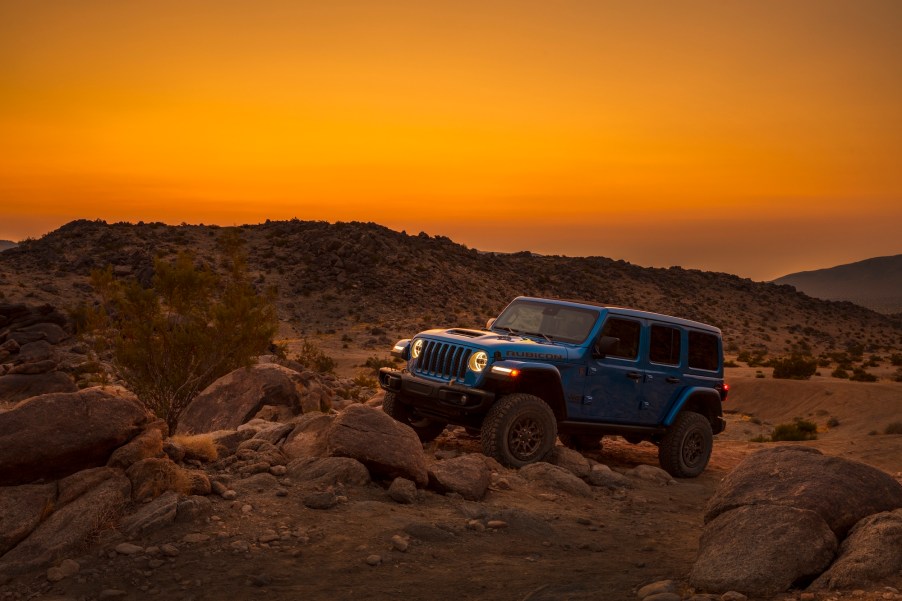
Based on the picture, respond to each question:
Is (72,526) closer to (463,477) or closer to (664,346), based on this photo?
(463,477)

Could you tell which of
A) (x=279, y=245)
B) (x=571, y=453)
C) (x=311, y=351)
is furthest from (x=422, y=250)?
(x=571, y=453)

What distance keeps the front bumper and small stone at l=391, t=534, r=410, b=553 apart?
2.93 meters

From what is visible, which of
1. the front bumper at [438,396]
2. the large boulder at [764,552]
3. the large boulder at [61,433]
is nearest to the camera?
the large boulder at [764,552]

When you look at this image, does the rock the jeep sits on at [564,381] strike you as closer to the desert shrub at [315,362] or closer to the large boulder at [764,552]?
the large boulder at [764,552]

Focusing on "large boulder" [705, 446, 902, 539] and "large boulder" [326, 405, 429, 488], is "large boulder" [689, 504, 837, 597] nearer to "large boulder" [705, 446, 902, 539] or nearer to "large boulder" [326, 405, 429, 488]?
"large boulder" [705, 446, 902, 539]

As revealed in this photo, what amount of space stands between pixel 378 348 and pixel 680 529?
114ft

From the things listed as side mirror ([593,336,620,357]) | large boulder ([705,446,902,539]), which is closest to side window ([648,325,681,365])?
side mirror ([593,336,620,357])

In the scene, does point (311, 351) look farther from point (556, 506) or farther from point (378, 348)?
point (556, 506)

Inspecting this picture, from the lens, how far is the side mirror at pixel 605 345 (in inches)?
452

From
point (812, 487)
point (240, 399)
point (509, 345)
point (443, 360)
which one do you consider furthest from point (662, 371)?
point (240, 399)

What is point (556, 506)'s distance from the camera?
10.2m

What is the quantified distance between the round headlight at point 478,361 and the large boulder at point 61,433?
430 cm

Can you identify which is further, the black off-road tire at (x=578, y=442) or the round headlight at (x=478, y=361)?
the black off-road tire at (x=578, y=442)

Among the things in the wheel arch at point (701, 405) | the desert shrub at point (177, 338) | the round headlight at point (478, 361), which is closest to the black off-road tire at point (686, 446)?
the wheel arch at point (701, 405)
